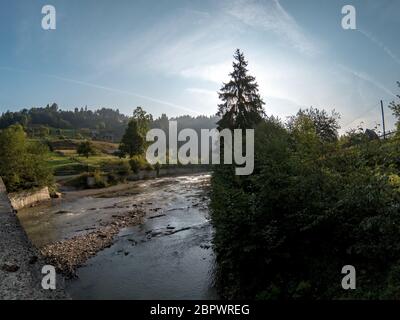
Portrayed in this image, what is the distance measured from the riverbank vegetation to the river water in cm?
186

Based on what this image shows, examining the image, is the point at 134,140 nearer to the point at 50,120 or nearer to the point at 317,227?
the point at 317,227

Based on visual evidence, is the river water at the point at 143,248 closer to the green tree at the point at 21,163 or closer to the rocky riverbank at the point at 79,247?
the rocky riverbank at the point at 79,247

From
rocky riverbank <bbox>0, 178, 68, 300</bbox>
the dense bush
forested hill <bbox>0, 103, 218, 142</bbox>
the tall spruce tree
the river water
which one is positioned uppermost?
forested hill <bbox>0, 103, 218, 142</bbox>

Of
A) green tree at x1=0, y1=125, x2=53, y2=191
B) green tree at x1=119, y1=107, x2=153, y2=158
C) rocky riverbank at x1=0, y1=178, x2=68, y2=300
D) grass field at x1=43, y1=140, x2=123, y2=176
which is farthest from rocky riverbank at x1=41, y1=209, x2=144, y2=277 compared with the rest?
green tree at x1=119, y1=107, x2=153, y2=158

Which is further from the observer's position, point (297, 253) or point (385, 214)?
point (297, 253)

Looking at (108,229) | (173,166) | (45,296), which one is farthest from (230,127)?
(173,166)

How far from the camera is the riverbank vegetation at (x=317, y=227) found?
341 inches

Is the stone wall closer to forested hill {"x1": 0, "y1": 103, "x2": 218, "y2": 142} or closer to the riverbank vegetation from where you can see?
the riverbank vegetation

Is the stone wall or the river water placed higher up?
the stone wall

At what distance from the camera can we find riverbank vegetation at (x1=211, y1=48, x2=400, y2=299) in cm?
866

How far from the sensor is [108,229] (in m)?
21.9

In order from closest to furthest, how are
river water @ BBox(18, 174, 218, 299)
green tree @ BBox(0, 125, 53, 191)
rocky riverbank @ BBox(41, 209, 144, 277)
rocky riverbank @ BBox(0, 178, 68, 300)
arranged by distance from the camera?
rocky riverbank @ BBox(0, 178, 68, 300)
river water @ BBox(18, 174, 218, 299)
rocky riverbank @ BBox(41, 209, 144, 277)
green tree @ BBox(0, 125, 53, 191)
